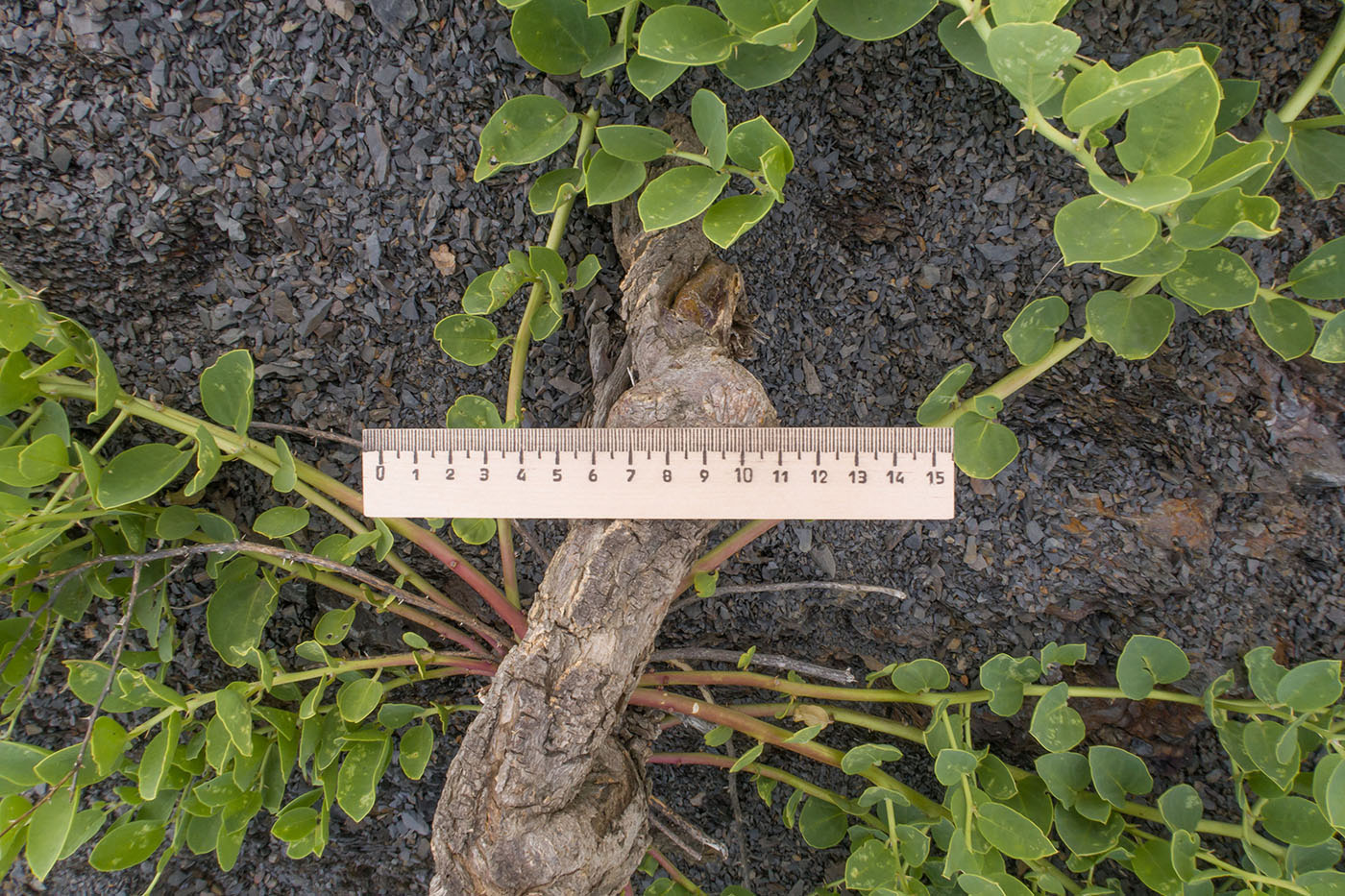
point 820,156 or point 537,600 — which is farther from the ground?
point 820,156

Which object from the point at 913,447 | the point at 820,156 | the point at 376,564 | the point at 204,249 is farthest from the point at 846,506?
the point at 204,249

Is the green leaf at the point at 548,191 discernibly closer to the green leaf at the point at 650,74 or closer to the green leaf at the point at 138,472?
the green leaf at the point at 650,74

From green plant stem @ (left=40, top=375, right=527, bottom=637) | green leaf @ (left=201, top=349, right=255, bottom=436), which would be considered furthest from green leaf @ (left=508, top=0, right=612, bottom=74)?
green plant stem @ (left=40, top=375, right=527, bottom=637)

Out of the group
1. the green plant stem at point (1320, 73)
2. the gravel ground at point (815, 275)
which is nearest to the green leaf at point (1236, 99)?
the green plant stem at point (1320, 73)

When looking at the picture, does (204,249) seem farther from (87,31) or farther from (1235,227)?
(1235,227)

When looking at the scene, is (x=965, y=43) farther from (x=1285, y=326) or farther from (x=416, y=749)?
(x=416, y=749)
